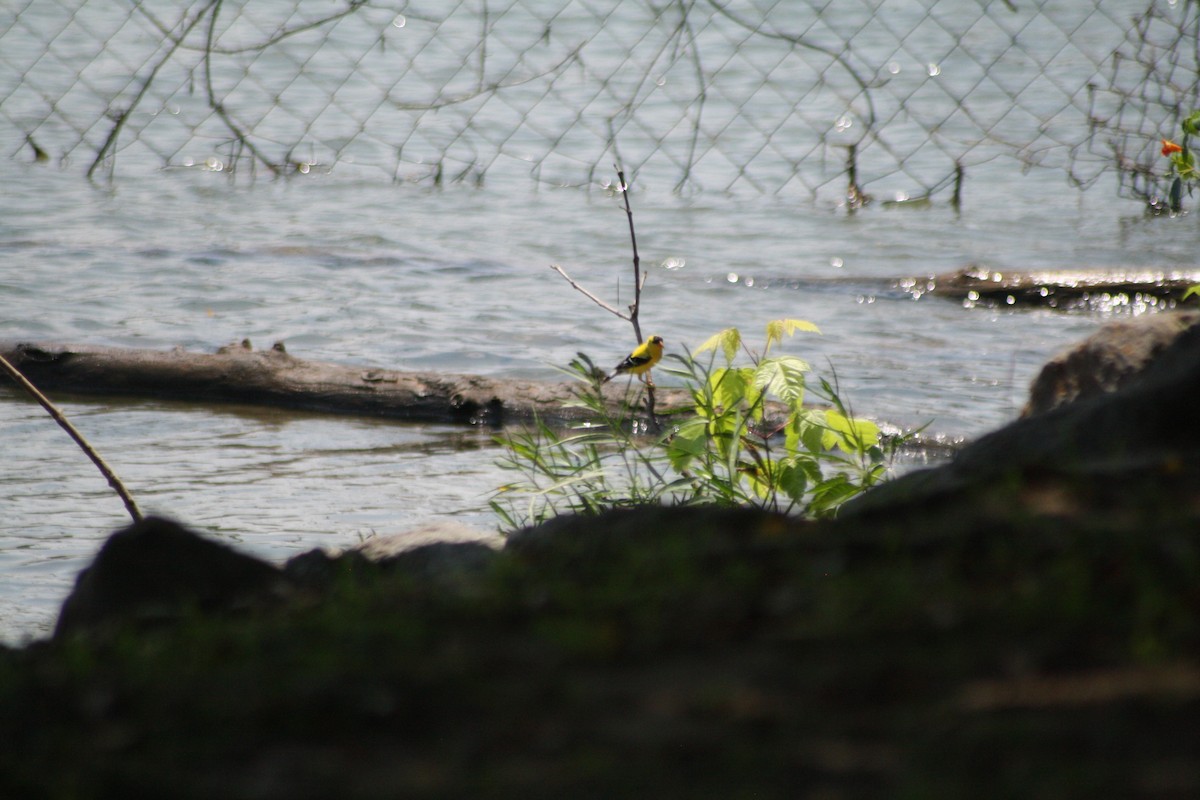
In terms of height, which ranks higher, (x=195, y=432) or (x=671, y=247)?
(x=671, y=247)

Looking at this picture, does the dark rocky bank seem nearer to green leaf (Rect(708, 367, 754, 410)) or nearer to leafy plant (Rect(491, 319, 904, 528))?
leafy plant (Rect(491, 319, 904, 528))

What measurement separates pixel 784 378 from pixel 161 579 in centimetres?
154

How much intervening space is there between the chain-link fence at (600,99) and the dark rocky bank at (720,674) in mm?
10048

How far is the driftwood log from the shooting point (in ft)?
18.9

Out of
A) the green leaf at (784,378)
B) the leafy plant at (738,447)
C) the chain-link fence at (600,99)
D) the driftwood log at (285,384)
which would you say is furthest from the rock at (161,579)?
the chain-link fence at (600,99)

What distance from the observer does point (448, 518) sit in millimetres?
4629

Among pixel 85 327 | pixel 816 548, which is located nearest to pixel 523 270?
pixel 85 327

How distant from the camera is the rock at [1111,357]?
12.3 ft

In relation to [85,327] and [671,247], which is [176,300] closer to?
[85,327]

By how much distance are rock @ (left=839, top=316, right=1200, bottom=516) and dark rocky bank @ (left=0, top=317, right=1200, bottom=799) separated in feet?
0.14

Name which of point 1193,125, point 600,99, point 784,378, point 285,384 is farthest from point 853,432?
point 600,99

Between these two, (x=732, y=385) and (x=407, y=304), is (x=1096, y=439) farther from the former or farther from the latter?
(x=407, y=304)

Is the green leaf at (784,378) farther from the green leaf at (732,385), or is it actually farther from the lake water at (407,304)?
the lake water at (407,304)

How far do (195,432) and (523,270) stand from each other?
4195 mm
